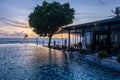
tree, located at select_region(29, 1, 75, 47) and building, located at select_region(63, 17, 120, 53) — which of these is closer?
building, located at select_region(63, 17, 120, 53)

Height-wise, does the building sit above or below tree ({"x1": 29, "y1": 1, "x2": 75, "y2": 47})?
below

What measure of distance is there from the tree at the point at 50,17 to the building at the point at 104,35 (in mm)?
10966

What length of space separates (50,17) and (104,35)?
630 inches

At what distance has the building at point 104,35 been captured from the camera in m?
19.8

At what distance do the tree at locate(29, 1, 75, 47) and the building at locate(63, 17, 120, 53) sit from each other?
10966 millimetres

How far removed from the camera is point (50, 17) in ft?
122

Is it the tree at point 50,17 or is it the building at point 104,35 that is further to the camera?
the tree at point 50,17

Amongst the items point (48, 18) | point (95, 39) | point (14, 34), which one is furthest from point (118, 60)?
point (14, 34)

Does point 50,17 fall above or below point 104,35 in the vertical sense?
above

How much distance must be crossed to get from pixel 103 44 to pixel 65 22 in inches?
657

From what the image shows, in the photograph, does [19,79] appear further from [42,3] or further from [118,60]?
[42,3]

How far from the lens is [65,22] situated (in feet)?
127

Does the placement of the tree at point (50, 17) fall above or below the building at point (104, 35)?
above

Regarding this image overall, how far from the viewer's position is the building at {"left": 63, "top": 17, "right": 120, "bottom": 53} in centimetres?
1983
